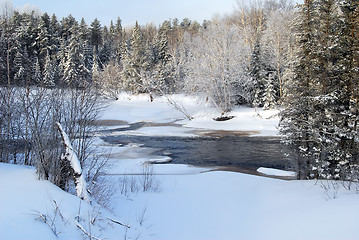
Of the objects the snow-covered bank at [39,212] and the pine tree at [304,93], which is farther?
the pine tree at [304,93]

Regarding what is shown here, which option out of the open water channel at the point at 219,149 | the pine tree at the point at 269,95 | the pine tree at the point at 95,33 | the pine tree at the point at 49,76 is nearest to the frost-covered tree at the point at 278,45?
Result: the pine tree at the point at 269,95

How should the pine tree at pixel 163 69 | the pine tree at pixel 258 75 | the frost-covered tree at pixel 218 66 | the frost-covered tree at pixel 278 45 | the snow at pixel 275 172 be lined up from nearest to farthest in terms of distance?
1. the snow at pixel 275 172
2. the frost-covered tree at pixel 218 66
3. the frost-covered tree at pixel 278 45
4. the pine tree at pixel 258 75
5. the pine tree at pixel 163 69

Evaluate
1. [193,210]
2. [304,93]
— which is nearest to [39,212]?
[193,210]

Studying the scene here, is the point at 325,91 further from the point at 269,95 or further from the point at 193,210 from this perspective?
the point at 269,95

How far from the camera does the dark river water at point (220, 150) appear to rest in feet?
48.7

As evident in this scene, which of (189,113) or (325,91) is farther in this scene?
(189,113)

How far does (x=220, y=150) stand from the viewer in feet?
59.9

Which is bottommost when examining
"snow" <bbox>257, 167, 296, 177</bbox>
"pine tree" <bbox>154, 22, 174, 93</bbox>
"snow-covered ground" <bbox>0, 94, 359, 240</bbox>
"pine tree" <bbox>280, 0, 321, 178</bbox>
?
"snow" <bbox>257, 167, 296, 177</bbox>

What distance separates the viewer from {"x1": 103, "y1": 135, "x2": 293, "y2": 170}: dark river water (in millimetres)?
14849

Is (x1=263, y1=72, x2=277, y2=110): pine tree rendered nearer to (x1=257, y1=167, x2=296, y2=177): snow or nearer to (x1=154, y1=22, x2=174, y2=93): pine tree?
(x1=154, y1=22, x2=174, y2=93): pine tree

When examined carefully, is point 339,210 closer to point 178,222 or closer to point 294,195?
point 294,195

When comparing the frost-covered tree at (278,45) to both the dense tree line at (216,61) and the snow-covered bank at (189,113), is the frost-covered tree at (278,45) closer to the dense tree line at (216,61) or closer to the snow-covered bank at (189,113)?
the dense tree line at (216,61)

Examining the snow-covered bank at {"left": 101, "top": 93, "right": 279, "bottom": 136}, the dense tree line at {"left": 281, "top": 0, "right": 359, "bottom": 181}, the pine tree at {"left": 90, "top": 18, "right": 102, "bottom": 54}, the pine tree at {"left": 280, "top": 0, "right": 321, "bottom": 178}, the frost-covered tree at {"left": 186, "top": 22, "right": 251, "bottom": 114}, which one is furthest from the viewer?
the pine tree at {"left": 90, "top": 18, "right": 102, "bottom": 54}

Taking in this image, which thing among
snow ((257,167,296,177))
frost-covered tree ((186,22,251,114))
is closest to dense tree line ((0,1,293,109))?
frost-covered tree ((186,22,251,114))
